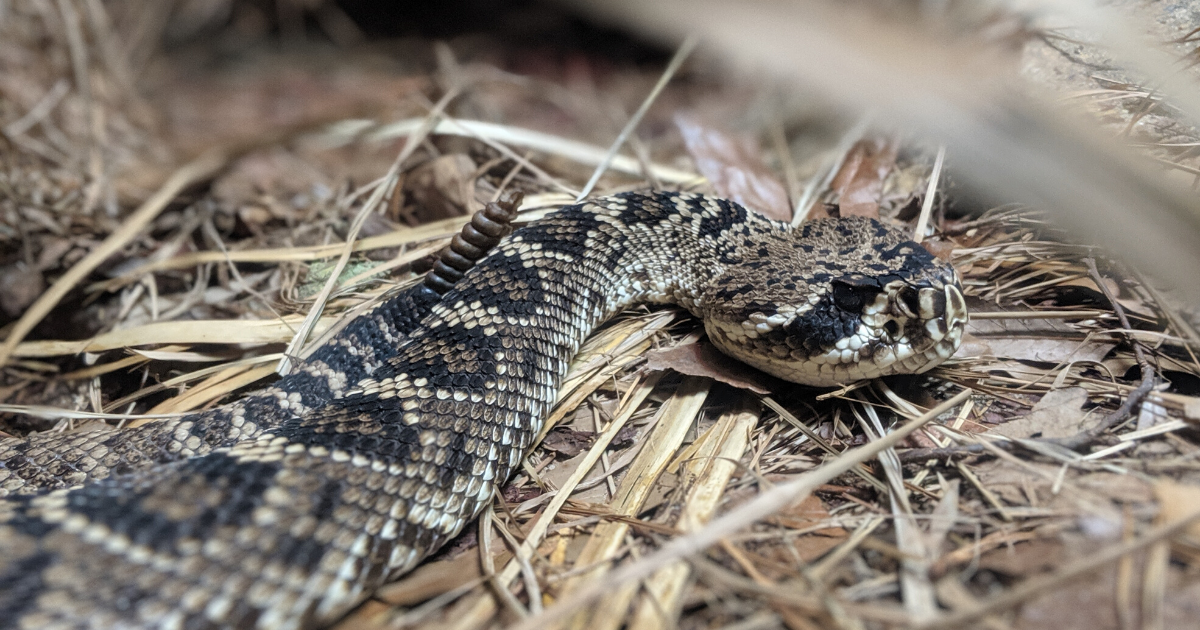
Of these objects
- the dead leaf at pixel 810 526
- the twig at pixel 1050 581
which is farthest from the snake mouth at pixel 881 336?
the twig at pixel 1050 581

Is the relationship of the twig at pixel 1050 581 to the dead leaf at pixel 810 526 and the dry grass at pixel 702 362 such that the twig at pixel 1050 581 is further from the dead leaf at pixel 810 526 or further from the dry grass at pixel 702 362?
the dead leaf at pixel 810 526

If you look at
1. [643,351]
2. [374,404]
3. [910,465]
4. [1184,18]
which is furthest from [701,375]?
[1184,18]

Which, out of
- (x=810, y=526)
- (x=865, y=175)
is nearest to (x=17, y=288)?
(x=810, y=526)

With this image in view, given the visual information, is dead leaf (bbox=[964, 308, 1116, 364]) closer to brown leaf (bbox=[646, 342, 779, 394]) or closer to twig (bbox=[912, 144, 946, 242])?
twig (bbox=[912, 144, 946, 242])

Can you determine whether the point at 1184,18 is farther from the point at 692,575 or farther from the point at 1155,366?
the point at 692,575

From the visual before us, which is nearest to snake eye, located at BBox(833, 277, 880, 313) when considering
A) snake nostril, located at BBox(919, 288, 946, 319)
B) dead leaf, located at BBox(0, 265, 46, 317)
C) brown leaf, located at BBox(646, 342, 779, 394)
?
snake nostril, located at BBox(919, 288, 946, 319)

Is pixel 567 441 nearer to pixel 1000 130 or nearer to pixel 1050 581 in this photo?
pixel 1050 581

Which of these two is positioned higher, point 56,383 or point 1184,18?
point 1184,18
